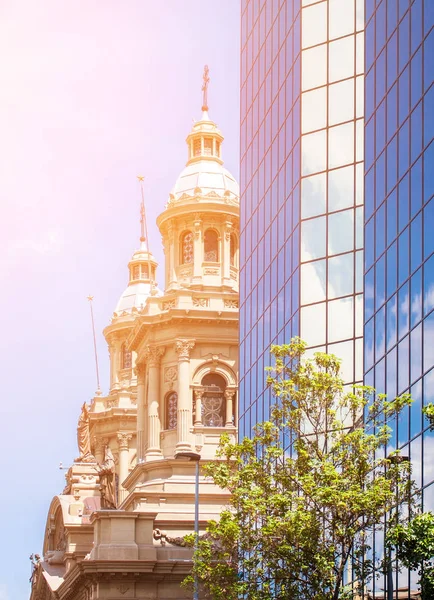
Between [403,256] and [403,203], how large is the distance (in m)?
1.61

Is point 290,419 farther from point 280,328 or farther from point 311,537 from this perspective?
point 280,328

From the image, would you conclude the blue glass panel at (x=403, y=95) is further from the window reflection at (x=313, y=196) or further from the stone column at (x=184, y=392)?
the stone column at (x=184, y=392)

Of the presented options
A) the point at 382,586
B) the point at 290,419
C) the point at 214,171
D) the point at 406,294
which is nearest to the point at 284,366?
the point at 290,419

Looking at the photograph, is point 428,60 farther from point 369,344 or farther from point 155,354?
point 155,354

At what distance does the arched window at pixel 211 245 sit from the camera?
93688 millimetres

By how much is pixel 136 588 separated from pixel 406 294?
38.6 meters

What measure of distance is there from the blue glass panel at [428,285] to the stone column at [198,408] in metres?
47.1

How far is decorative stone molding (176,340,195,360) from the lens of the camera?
89.4m

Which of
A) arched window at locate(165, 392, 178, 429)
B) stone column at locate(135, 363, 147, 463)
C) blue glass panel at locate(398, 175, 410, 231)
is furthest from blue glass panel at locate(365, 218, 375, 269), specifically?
stone column at locate(135, 363, 147, 463)

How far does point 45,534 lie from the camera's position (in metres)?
121

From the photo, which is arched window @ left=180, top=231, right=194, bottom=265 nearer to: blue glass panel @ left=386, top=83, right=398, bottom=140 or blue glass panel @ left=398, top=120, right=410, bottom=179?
blue glass panel @ left=386, top=83, right=398, bottom=140

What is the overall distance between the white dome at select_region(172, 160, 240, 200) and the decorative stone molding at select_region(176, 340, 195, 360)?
10.2 metres

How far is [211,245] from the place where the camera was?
94.1 metres

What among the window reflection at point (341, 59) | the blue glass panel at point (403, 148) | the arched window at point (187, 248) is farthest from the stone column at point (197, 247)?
the blue glass panel at point (403, 148)
